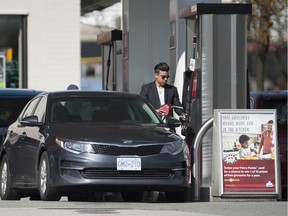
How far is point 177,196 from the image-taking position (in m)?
15.9

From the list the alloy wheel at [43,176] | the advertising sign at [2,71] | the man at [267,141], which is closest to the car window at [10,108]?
the alloy wheel at [43,176]

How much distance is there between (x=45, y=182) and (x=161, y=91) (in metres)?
3.22

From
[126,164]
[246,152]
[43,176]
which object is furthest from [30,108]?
[246,152]

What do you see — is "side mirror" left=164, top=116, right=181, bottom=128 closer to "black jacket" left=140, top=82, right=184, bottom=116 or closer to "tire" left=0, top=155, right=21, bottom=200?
"black jacket" left=140, top=82, right=184, bottom=116

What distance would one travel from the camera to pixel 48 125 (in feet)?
51.4

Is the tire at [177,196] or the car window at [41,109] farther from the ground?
the car window at [41,109]

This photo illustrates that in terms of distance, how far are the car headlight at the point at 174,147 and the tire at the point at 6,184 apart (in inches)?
104

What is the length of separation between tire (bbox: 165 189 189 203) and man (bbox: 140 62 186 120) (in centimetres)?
192

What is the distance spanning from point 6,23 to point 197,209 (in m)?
15.7

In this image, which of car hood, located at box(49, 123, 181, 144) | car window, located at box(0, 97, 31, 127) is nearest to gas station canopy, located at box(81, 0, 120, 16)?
car window, located at box(0, 97, 31, 127)

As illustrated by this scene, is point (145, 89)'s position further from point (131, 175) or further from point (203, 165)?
point (131, 175)

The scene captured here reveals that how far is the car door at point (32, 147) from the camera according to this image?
1583 centimetres

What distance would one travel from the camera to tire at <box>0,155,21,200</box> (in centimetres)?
1680

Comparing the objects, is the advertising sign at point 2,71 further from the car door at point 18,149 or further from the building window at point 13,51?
the car door at point 18,149
